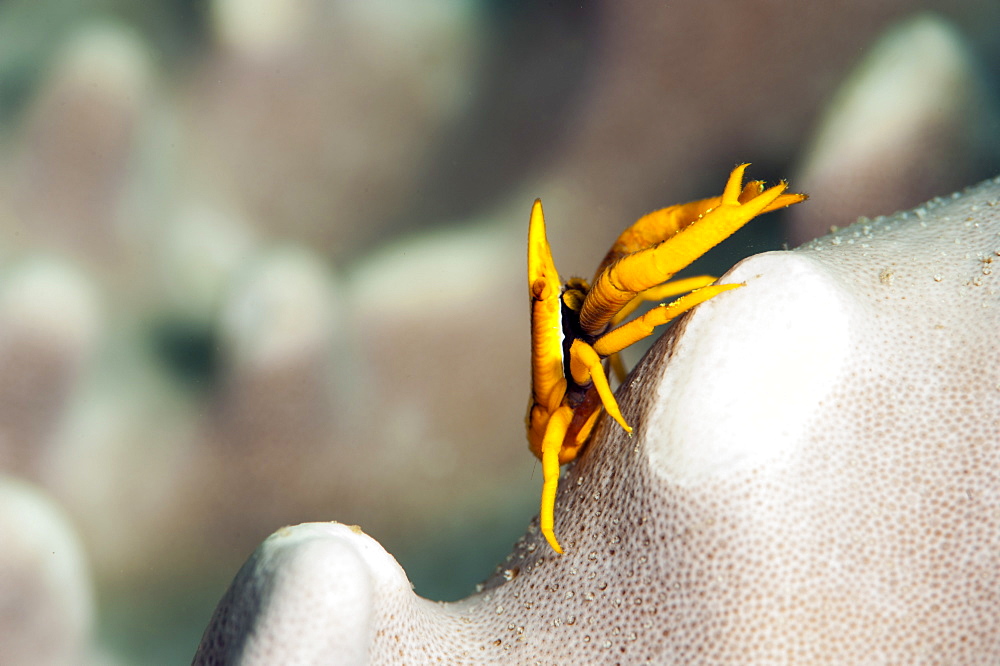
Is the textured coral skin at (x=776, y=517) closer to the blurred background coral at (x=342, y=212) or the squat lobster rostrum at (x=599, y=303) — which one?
the squat lobster rostrum at (x=599, y=303)

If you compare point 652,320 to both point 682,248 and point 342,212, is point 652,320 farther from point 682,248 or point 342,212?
point 342,212

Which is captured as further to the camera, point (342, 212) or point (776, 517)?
point (342, 212)

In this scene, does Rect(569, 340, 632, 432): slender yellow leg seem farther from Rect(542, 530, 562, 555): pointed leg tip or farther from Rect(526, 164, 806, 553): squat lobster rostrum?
Rect(542, 530, 562, 555): pointed leg tip

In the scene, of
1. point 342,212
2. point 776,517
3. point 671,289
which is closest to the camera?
point 776,517

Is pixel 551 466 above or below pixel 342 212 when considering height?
below

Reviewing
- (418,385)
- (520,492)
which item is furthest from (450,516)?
(418,385)

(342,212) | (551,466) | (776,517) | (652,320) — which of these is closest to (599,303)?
(652,320)

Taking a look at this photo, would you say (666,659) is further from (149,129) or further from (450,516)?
(149,129)
